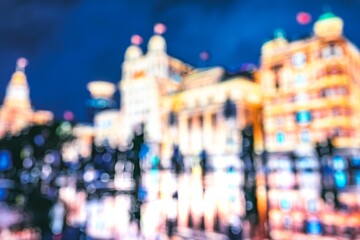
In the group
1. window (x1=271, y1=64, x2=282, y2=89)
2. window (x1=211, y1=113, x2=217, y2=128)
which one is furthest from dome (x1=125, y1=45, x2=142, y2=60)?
window (x1=271, y1=64, x2=282, y2=89)

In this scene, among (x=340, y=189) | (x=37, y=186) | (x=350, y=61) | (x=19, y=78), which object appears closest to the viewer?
(x=340, y=189)

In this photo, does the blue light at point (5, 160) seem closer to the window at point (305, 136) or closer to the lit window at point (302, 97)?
the window at point (305, 136)

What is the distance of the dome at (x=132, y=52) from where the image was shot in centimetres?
2710

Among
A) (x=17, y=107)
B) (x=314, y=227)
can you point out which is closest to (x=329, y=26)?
(x=314, y=227)

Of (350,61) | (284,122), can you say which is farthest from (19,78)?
(350,61)

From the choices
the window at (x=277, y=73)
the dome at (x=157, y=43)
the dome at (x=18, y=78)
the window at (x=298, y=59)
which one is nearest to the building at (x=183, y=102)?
the dome at (x=157, y=43)

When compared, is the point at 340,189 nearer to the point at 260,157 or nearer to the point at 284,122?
the point at 260,157

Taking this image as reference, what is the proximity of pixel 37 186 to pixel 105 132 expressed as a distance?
2291 centimetres

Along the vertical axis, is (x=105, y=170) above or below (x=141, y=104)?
below

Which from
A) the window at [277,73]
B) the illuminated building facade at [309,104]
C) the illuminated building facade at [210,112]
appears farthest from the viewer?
the illuminated building facade at [210,112]

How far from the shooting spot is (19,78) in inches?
1409

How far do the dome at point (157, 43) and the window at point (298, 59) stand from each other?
11.8 meters

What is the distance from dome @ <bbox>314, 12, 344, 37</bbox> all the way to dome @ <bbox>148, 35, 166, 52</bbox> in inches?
502

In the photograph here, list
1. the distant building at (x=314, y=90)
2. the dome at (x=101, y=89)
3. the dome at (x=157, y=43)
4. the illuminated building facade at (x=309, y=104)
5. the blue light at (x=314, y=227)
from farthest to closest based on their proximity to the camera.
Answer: the dome at (x=101, y=89), the dome at (x=157, y=43), the distant building at (x=314, y=90), the illuminated building facade at (x=309, y=104), the blue light at (x=314, y=227)
